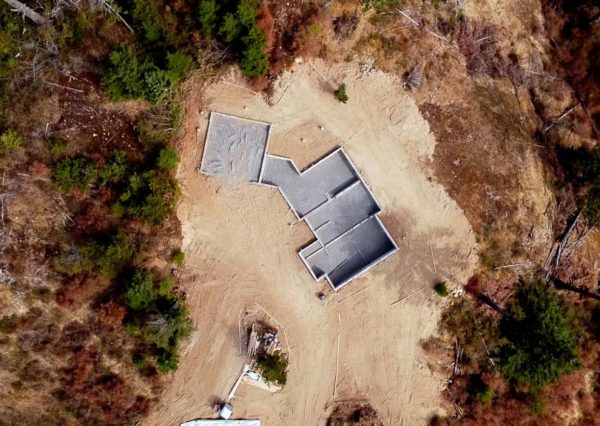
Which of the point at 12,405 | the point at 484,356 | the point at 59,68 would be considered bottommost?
the point at 484,356

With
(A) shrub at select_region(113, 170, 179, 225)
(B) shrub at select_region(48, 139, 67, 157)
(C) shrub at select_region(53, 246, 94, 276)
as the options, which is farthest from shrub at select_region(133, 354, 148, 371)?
(B) shrub at select_region(48, 139, 67, 157)

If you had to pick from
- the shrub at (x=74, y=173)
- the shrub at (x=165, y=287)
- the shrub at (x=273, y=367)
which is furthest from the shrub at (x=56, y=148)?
the shrub at (x=273, y=367)

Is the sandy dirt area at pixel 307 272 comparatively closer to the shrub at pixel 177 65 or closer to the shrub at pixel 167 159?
the shrub at pixel 167 159

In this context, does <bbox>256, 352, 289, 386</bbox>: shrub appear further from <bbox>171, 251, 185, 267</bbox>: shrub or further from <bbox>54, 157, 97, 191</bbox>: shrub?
<bbox>54, 157, 97, 191</bbox>: shrub

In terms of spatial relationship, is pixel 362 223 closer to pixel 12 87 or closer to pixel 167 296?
pixel 167 296

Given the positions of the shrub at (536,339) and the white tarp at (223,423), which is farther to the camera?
the white tarp at (223,423)

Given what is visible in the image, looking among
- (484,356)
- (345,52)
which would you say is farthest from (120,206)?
(484,356)

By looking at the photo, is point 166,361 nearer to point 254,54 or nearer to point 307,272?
point 307,272

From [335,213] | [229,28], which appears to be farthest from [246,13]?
[335,213]
